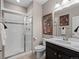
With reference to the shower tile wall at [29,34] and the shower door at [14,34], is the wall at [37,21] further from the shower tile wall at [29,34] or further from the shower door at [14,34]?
the shower door at [14,34]

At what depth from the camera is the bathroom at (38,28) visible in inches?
80.4

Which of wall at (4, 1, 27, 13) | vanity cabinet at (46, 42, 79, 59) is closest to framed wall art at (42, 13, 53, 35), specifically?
wall at (4, 1, 27, 13)

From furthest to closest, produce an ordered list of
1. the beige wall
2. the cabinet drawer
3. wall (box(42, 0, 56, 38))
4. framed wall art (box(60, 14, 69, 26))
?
the beige wall, wall (box(42, 0, 56, 38)), framed wall art (box(60, 14, 69, 26)), the cabinet drawer

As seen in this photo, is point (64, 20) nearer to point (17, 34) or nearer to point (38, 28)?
point (38, 28)

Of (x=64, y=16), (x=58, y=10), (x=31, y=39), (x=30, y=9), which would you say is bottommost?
(x=31, y=39)

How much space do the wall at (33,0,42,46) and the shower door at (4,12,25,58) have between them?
0.55 meters

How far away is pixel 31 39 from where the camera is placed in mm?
3752

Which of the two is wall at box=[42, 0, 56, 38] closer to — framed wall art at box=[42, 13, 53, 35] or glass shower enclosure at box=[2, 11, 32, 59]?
framed wall art at box=[42, 13, 53, 35]

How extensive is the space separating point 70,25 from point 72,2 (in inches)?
24.5

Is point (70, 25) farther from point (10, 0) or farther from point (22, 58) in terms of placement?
point (10, 0)

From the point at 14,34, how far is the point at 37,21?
1196 millimetres

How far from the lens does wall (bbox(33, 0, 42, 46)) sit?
370cm

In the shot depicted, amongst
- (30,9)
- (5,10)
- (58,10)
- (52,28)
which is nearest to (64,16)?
(58,10)

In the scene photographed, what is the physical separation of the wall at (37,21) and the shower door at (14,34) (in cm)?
55
